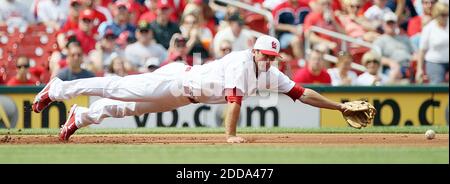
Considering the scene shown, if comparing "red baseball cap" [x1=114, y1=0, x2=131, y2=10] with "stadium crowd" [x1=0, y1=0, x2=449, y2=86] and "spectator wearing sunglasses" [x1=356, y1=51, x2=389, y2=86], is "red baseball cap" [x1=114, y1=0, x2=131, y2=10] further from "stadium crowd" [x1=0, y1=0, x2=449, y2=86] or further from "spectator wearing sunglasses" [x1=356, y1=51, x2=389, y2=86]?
"spectator wearing sunglasses" [x1=356, y1=51, x2=389, y2=86]

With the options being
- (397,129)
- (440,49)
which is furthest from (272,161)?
(440,49)

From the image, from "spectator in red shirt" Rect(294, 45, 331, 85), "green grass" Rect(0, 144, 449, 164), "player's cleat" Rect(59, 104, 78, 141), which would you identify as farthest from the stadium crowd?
"green grass" Rect(0, 144, 449, 164)

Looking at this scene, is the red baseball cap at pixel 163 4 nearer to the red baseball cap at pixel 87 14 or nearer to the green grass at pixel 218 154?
the red baseball cap at pixel 87 14

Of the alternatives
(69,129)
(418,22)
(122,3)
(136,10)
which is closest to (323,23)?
(418,22)

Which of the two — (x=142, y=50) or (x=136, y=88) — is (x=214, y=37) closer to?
(x=142, y=50)

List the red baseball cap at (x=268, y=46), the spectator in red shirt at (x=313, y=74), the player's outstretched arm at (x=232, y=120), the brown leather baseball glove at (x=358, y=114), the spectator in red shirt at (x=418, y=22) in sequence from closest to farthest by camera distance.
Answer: the player's outstretched arm at (x=232, y=120)
the red baseball cap at (x=268, y=46)
the brown leather baseball glove at (x=358, y=114)
the spectator in red shirt at (x=313, y=74)
the spectator in red shirt at (x=418, y=22)

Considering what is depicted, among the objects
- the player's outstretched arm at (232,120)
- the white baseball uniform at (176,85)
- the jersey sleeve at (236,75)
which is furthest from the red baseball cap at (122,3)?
the jersey sleeve at (236,75)
